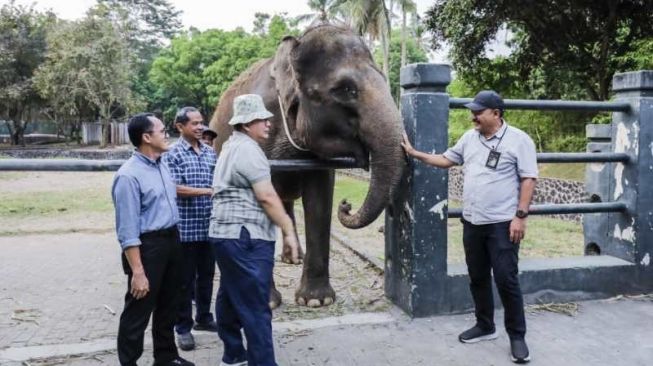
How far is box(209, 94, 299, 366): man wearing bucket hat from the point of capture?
11.2 feet

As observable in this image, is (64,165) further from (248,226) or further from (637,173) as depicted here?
(637,173)

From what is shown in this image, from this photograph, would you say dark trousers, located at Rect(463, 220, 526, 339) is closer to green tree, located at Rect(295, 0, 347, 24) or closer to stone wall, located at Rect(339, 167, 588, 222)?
stone wall, located at Rect(339, 167, 588, 222)

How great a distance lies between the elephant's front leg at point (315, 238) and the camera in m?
5.09

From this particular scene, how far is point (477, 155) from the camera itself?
407 centimetres

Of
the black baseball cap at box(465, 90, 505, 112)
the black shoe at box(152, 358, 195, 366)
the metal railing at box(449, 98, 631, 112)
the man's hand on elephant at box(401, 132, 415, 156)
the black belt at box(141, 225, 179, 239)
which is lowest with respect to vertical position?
the black shoe at box(152, 358, 195, 366)

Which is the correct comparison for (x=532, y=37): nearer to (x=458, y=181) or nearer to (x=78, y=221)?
(x=458, y=181)

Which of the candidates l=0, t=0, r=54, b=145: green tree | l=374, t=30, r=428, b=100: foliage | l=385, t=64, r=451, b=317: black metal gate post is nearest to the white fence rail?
l=0, t=0, r=54, b=145: green tree

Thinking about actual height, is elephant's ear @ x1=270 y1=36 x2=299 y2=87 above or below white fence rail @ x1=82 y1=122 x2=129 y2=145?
below

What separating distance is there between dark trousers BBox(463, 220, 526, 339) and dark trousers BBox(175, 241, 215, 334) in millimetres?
1898

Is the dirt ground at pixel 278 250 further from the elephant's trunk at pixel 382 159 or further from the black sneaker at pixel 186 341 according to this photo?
the elephant's trunk at pixel 382 159

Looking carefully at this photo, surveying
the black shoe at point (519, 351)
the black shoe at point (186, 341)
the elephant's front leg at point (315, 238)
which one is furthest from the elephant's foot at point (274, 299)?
the black shoe at point (519, 351)

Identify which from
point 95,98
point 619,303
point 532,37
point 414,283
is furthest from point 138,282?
point 95,98

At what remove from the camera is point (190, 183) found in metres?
4.26

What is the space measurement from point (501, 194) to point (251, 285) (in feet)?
5.71
